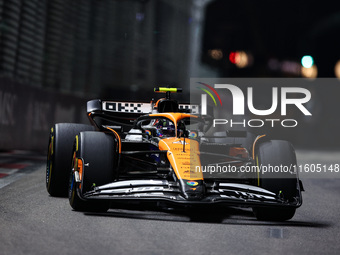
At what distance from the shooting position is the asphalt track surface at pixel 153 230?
4.75m

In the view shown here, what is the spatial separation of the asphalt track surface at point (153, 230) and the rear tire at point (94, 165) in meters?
0.13

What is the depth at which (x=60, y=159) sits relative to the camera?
7.69 m

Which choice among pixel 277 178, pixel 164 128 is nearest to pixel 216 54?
pixel 164 128

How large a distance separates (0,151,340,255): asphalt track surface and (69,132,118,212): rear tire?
131 mm

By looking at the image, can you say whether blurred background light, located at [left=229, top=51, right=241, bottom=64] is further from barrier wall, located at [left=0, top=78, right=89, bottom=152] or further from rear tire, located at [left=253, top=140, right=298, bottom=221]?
rear tire, located at [left=253, top=140, right=298, bottom=221]

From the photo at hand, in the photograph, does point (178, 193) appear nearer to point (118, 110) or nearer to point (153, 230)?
point (153, 230)

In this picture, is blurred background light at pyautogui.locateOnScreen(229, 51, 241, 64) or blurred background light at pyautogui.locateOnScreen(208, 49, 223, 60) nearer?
blurred background light at pyautogui.locateOnScreen(229, 51, 241, 64)

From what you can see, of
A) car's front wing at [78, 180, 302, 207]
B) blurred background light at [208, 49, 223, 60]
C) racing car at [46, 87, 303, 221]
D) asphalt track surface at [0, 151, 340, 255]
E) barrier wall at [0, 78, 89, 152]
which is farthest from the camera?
blurred background light at [208, 49, 223, 60]

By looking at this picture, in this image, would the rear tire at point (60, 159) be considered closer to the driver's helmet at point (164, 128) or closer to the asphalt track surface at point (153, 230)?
the asphalt track surface at point (153, 230)

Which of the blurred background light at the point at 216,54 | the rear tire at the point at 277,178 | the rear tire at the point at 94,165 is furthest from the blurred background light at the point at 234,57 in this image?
the rear tire at the point at 94,165

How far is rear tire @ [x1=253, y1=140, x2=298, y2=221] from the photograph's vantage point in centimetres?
642

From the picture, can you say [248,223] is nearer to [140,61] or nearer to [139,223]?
[139,223]

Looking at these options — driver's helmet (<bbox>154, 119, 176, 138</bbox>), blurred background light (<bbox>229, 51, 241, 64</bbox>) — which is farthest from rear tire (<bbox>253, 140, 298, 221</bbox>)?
blurred background light (<bbox>229, 51, 241, 64</bbox>)

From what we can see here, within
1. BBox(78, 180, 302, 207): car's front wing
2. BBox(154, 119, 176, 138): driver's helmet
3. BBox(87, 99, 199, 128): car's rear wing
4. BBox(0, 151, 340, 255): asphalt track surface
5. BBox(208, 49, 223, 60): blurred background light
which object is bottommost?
BBox(0, 151, 340, 255): asphalt track surface
